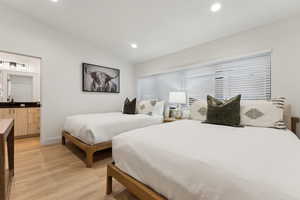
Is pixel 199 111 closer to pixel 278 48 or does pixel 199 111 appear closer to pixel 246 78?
pixel 246 78

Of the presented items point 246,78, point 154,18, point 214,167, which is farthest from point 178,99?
point 214,167

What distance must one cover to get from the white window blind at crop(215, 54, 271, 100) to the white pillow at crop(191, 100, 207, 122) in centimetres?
78

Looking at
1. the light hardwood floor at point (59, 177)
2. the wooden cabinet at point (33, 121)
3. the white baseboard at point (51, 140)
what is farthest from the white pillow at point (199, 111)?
the wooden cabinet at point (33, 121)

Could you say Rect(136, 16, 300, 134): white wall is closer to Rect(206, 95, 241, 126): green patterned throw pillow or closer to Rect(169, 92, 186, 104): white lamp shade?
Rect(206, 95, 241, 126): green patterned throw pillow

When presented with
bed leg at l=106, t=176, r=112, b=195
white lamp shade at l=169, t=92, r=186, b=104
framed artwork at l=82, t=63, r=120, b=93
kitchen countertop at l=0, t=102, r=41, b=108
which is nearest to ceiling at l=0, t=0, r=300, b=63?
framed artwork at l=82, t=63, r=120, b=93

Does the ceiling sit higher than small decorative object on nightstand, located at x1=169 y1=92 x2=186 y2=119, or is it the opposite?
the ceiling

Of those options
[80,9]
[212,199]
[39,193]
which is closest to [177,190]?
[212,199]

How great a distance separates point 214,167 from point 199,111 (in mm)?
1683

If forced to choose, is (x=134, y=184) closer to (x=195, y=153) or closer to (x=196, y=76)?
(x=195, y=153)

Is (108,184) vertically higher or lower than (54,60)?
lower

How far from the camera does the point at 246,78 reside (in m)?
2.55

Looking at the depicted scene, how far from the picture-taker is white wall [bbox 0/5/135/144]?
8.82ft

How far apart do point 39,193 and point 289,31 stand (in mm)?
4010

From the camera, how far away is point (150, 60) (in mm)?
4250
